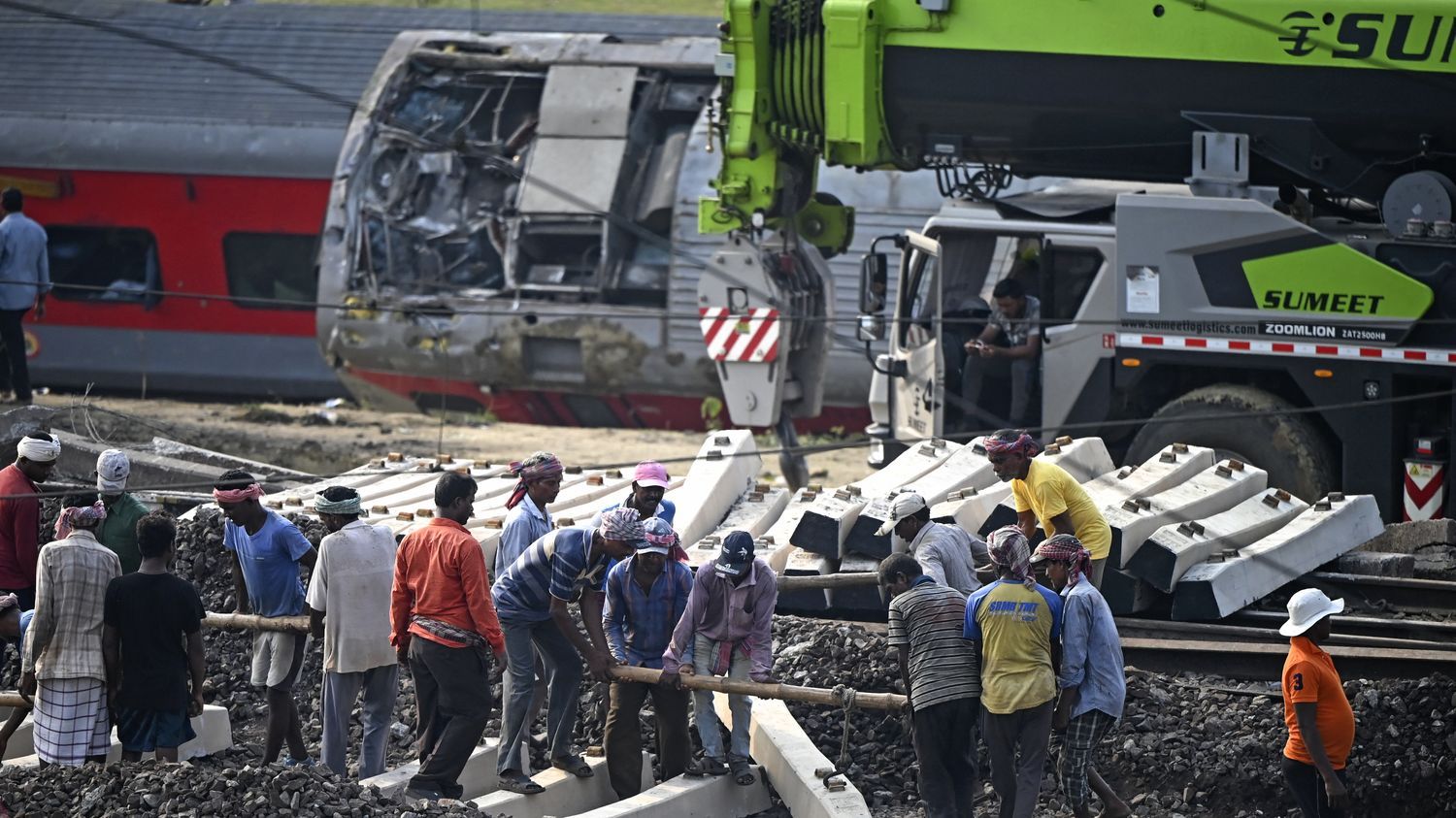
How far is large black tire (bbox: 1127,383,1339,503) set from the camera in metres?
11.3

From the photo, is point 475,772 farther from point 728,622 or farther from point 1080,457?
point 1080,457

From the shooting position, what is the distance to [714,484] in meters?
10.9

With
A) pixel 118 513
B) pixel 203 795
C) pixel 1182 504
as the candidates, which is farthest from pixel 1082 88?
pixel 203 795

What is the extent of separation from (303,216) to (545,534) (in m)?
9.52

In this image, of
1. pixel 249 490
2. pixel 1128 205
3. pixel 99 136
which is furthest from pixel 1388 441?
pixel 99 136

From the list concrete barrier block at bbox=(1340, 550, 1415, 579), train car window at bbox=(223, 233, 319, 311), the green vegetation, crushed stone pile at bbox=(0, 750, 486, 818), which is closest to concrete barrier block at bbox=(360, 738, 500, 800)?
crushed stone pile at bbox=(0, 750, 486, 818)

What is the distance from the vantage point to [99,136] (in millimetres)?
17375

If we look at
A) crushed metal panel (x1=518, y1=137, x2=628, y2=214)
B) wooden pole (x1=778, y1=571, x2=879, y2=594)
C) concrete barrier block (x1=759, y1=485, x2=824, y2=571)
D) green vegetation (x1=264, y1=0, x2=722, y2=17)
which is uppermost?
green vegetation (x1=264, y1=0, x2=722, y2=17)

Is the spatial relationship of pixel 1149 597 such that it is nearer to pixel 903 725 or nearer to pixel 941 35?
pixel 903 725

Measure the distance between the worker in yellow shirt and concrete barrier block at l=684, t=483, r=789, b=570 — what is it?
6.23ft

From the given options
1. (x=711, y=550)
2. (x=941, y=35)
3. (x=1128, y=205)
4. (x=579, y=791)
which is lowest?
(x=579, y=791)

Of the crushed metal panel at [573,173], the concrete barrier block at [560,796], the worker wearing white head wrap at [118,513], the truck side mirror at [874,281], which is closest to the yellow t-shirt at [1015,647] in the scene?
the concrete barrier block at [560,796]

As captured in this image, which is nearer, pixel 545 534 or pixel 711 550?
pixel 545 534

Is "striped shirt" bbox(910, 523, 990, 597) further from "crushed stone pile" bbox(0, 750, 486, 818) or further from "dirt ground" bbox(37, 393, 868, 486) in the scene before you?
"dirt ground" bbox(37, 393, 868, 486)
